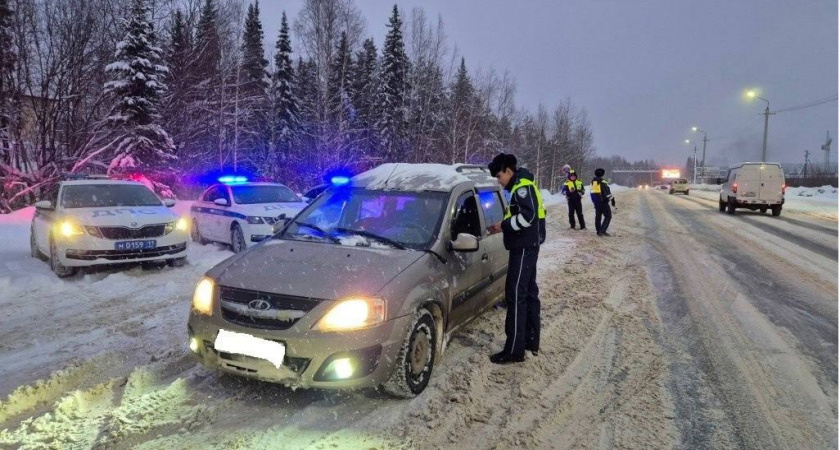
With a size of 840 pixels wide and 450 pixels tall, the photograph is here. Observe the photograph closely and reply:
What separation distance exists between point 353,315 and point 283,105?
36.4 metres

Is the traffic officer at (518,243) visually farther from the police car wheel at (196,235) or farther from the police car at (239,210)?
the police car wheel at (196,235)

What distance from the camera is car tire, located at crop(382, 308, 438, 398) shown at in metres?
3.45

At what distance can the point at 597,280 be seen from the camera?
7.78 m

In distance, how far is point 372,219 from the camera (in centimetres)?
458

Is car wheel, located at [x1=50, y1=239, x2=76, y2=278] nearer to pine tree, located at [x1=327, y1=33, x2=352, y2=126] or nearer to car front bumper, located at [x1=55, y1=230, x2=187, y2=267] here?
car front bumper, located at [x1=55, y1=230, x2=187, y2=267]

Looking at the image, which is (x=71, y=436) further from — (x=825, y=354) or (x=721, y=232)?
(x=721, y=232)

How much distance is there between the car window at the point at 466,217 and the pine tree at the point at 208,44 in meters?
24.4

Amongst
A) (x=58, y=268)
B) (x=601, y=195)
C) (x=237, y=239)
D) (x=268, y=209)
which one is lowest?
(x=58, y=268)

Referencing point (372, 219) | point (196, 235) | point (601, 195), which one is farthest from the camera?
point (601, 195)

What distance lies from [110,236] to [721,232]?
47.7ft

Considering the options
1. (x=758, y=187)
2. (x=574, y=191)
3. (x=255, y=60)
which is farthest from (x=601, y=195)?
(x=255, y=60)

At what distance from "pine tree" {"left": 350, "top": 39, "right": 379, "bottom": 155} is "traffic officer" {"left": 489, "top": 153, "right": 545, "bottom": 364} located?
3233 centimetres

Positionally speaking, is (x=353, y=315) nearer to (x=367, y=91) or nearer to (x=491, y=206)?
(x=491, y=206)

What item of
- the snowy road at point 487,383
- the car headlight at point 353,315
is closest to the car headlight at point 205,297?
the snowy road at point 487,383
